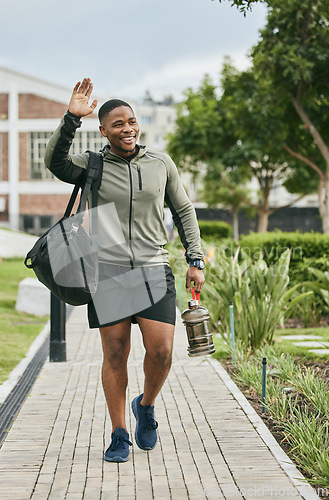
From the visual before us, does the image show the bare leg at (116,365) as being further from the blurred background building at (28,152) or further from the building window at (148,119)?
the building window at (148,119)

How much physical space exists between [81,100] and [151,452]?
6.76 feet

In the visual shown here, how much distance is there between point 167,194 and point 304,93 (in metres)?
13.2

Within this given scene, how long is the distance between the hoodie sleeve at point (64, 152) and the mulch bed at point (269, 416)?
2022 mm

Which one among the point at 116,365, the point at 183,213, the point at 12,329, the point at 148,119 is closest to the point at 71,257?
the point at 116,365

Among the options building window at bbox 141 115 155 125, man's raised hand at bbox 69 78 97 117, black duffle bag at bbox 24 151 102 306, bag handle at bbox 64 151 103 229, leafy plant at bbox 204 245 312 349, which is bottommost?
leafy plant at bbox 204 245 312 349

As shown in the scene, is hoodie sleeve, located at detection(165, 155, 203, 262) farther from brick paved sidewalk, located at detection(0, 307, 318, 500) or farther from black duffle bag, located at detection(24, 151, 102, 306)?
brick paved sidewalk, located at detection(0, 307, 318, 500)

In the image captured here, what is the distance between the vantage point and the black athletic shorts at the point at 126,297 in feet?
12.3

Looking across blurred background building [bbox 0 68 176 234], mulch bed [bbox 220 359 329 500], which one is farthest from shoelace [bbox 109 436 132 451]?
blurred background building [bbox 0 68 176 234]

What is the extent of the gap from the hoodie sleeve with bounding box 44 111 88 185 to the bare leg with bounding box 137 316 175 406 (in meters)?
0.90

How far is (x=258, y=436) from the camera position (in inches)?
168

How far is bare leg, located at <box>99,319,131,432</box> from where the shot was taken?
3.79 m

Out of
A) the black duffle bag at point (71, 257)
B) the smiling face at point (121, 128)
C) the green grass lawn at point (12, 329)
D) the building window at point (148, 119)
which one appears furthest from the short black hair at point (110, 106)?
the building window at point (148, 119)

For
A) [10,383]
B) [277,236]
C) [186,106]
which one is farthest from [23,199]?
[10,383]

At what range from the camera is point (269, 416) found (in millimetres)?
4789
